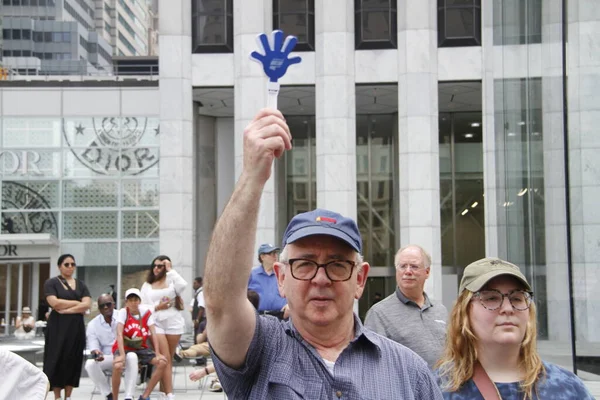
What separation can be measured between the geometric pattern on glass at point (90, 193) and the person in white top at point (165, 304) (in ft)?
82.6

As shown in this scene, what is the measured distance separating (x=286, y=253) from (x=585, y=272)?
32.5 ft

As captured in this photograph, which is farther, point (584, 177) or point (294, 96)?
point (294, 96)

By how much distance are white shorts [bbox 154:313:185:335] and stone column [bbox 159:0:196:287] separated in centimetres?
2031

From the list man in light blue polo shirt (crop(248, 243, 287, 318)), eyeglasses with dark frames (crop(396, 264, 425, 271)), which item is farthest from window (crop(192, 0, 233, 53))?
eyeglasses with dark frames (crop(396, 264, 425, 271))

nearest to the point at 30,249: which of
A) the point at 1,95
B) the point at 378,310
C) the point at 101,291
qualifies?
the point at 101,291

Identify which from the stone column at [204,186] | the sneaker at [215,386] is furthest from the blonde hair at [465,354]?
the stone column at [204,186]

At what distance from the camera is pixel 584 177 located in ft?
41.2

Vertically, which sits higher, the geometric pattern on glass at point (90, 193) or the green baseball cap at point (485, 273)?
the geometric pattern on glass at point (90, 193)

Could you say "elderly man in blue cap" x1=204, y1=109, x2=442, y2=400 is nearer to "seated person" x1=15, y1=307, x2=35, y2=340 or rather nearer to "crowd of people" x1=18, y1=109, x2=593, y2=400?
"crowd of people" x1=18, y1=109, x2=593, y2=400

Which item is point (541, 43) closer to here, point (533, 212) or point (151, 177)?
point (533, 212)

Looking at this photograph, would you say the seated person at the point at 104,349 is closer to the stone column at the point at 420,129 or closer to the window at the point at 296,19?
the stone column at the point at 420,129

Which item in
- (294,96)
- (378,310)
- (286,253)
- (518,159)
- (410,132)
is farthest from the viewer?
(294,96)

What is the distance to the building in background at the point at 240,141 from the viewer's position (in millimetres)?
34156

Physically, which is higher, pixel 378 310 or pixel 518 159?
pixel 518 159
